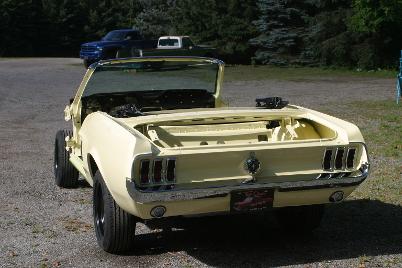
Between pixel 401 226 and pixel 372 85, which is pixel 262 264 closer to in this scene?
pixel 401 226

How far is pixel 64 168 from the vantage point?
7246 mm

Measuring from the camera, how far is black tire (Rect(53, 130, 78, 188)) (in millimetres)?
7238

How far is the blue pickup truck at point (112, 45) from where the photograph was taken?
32.5 meters

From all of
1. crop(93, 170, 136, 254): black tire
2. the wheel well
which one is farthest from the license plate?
the wheel well

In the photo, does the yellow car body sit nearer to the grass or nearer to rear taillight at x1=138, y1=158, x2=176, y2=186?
rear taillight at x1=138, y1=158, x2=176, y2=186

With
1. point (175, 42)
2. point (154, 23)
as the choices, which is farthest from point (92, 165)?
point (154, 23)

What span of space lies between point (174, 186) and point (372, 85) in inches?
791

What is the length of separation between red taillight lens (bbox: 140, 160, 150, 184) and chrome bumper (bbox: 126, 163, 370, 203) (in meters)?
0.08

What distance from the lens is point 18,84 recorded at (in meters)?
23.5

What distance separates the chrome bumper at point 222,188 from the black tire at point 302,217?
72 centimetres

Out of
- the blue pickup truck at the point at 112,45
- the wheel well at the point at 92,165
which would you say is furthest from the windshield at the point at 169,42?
the wheel well at the point at 92,165

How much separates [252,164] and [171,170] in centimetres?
56

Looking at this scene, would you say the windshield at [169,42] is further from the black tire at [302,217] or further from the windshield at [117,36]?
the black tire at [302,217]

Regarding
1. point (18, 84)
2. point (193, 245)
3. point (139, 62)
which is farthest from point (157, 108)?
point (18, 84)
